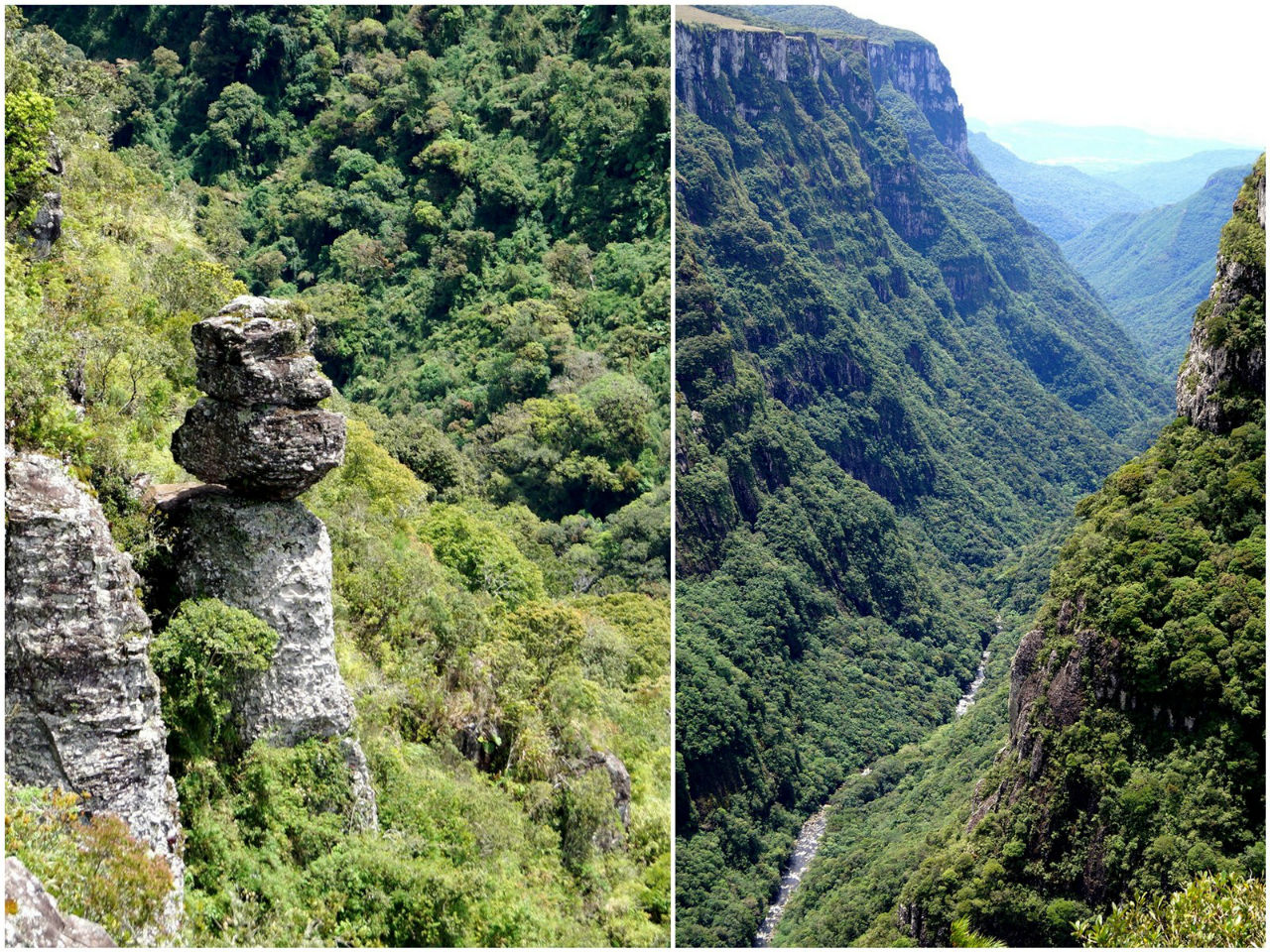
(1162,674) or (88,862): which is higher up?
(88,862)

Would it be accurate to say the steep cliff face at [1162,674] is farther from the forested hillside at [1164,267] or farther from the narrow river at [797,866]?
the forested hillside at [1164,267]

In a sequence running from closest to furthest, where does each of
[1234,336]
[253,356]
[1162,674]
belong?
[253,356], [1162,674], [1234,336]

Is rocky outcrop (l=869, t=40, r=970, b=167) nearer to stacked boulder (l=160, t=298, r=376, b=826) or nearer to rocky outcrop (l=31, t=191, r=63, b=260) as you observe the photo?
rocky outcrop (l=31, t=191, r=63, b=260)

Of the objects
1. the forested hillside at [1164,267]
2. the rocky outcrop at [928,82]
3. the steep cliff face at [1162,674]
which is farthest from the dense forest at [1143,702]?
the rocky outcrop at [928,82]

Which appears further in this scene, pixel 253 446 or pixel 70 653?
pixel 253 446

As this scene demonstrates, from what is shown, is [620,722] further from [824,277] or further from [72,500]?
[824,277]

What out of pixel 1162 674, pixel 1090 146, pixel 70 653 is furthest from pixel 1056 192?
pixel 70 653

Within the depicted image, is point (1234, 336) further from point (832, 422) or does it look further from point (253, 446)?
point (832, 422)
